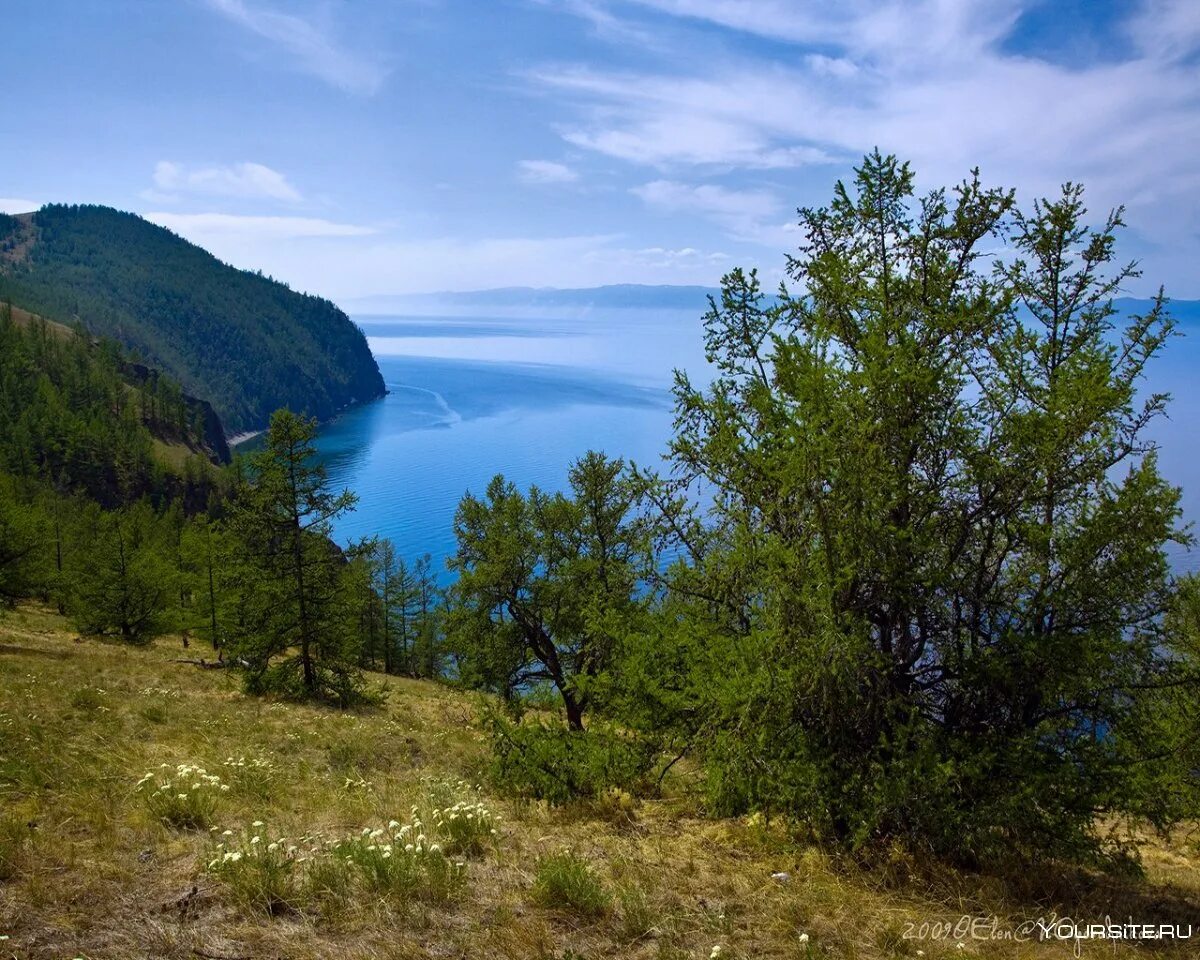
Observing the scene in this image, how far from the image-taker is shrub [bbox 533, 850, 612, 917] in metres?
5.85

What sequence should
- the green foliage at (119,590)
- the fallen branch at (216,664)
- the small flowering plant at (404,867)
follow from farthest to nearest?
the green foliage at (119,590), the fallen branch at (216,664), the small flowering plant at (404,867)

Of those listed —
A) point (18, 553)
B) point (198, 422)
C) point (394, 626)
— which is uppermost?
point (198, 422)

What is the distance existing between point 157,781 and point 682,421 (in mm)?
7342

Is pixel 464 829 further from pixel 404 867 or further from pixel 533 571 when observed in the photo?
pixel 533 571

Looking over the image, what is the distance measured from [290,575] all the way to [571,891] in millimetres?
22514

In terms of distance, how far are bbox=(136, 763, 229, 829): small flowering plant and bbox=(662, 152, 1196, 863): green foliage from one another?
203 inches

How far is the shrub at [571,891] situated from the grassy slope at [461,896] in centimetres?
9

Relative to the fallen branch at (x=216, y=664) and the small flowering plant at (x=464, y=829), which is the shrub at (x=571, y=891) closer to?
the small flowering plant at (x=464, y=829)

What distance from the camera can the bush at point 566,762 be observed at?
9305mm

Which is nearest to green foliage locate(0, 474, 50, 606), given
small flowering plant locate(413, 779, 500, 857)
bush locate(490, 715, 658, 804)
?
bush locate(490, 715, 658, 804)

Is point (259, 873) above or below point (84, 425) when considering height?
below

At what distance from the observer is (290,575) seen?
83.8ft

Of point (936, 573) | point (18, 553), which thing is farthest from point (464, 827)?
point (18, 553)

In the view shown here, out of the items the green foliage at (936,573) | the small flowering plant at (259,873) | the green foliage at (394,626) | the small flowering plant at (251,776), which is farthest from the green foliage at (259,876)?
the green foliage at (394,626)
